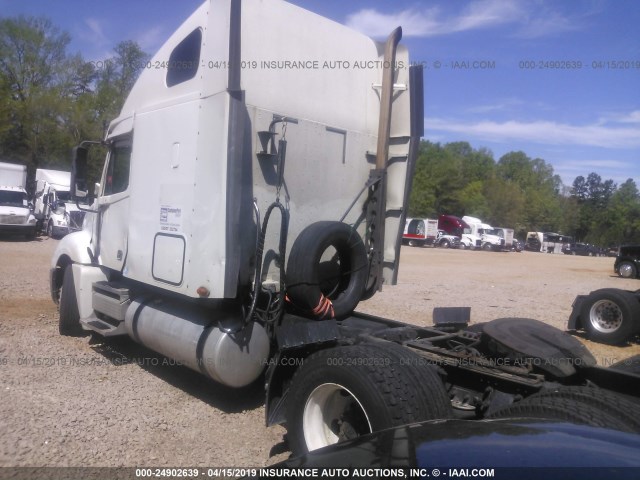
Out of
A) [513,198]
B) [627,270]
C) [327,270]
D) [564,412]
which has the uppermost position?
[513,198]

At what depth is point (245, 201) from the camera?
488 centimetres

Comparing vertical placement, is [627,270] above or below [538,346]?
below

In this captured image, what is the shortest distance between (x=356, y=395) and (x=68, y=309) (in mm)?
5162

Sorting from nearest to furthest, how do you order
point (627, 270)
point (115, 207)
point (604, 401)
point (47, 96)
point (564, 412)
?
point (564, 412) → point (604, 401) → point (115, 207) → point (627, 270) → point (47, 96)

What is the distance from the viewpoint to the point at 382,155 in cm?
575

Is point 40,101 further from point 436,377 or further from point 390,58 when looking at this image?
point 436,377

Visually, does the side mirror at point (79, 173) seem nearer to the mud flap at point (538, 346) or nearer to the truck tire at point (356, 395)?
the truck tire at point (356, 395)

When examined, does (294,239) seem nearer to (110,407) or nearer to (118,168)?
(110,407)

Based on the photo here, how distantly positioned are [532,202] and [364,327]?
3437 inches

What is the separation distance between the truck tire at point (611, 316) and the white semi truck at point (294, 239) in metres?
4.76

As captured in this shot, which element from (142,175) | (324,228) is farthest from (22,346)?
(324,228)

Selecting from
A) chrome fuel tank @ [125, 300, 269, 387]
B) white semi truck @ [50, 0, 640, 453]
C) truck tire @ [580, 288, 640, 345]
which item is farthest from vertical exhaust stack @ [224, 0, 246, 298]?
truck tire @ [580, 288, 640, 345]

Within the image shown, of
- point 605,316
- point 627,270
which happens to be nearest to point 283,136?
point 605,316

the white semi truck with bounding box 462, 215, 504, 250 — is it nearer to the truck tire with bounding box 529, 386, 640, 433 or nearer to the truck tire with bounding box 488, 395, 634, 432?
the truck tire with bounding box 529, 386, 640, 433
